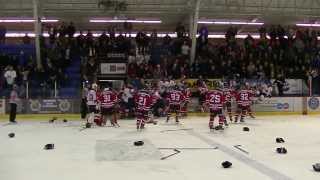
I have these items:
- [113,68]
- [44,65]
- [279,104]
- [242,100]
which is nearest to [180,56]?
[113,68]

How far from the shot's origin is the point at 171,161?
30.8 ft

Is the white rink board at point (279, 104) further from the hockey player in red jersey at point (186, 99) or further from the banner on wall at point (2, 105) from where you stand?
the banner on wall at point (2, 105)

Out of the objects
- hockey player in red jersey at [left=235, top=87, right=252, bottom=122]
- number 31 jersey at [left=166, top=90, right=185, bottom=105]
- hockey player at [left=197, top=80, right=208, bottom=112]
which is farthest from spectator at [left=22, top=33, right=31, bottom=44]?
hockey player in red jersey at [left=235, top=87, right=252, bottom=122]

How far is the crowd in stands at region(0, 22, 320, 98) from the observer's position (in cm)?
2186

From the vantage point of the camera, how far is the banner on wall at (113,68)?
22.8 metres

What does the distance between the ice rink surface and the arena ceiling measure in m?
9.03

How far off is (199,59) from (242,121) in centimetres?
559

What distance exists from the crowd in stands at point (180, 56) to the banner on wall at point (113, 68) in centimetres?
45

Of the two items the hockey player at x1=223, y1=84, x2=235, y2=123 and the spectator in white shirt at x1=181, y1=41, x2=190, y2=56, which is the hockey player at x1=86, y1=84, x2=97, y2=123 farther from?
the spectator in white shirt at x1=181, y1=41, x2=190, y2=56

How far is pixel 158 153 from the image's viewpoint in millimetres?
10297

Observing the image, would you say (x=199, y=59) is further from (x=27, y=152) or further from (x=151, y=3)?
(x=27, y=152)

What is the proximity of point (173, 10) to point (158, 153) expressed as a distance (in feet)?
49.6

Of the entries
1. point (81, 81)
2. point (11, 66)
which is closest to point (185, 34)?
point (81, 81)

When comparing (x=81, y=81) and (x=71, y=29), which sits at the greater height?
(x=71, y=29)
